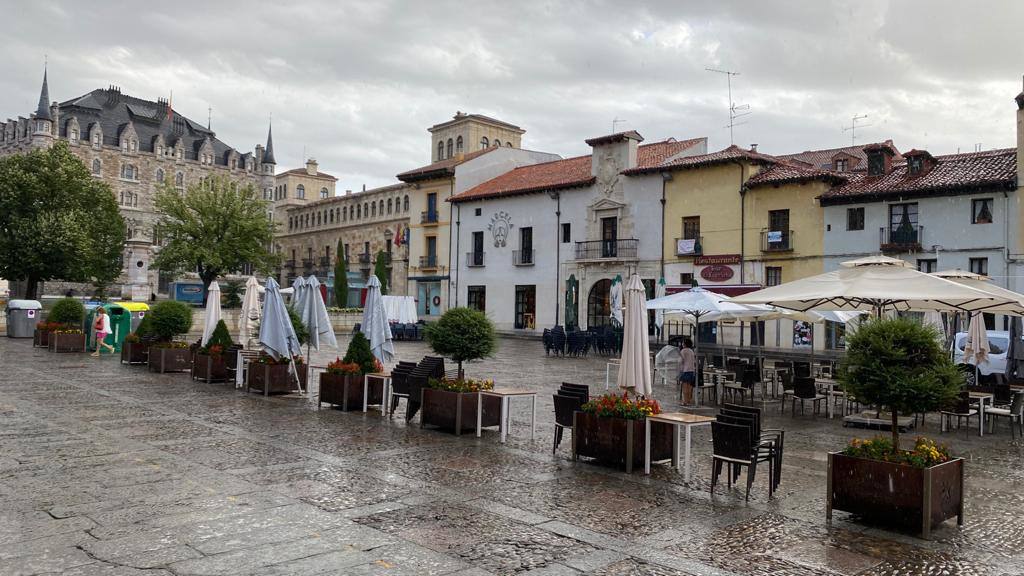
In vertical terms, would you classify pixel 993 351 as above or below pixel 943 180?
below

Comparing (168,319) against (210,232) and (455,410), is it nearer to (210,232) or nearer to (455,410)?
(455,410)

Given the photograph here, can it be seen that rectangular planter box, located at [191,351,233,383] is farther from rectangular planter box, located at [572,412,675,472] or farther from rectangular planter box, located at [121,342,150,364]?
rectangular planter box, located at [572,412,675,472]

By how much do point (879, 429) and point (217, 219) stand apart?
142ft

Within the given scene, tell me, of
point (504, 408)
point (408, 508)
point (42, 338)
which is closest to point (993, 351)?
point (504, 408)

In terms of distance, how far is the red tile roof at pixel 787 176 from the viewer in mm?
31031

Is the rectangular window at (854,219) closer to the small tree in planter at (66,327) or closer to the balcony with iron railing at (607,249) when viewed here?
the balcony with iron railing at (607,249)

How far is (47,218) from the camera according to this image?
4119 centimetres

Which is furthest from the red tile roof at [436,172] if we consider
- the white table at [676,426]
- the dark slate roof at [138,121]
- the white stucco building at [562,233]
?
the dark slate roof at [138,121]

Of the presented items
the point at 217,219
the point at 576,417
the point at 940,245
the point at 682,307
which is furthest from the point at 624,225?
the point at 576,417

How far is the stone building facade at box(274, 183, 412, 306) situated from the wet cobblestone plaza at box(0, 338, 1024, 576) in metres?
46.9

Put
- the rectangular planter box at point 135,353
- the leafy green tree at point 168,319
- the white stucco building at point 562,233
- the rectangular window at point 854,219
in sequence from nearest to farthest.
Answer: the leafy green tree at point 168,319 → the rectangular planter box at point 135,353 → the rectangular window at point 854,219 → the white stucco building at point 562,233

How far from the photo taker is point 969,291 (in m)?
10.8

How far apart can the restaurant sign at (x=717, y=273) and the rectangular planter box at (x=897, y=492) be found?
27462mm

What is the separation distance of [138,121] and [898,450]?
9088 cm
